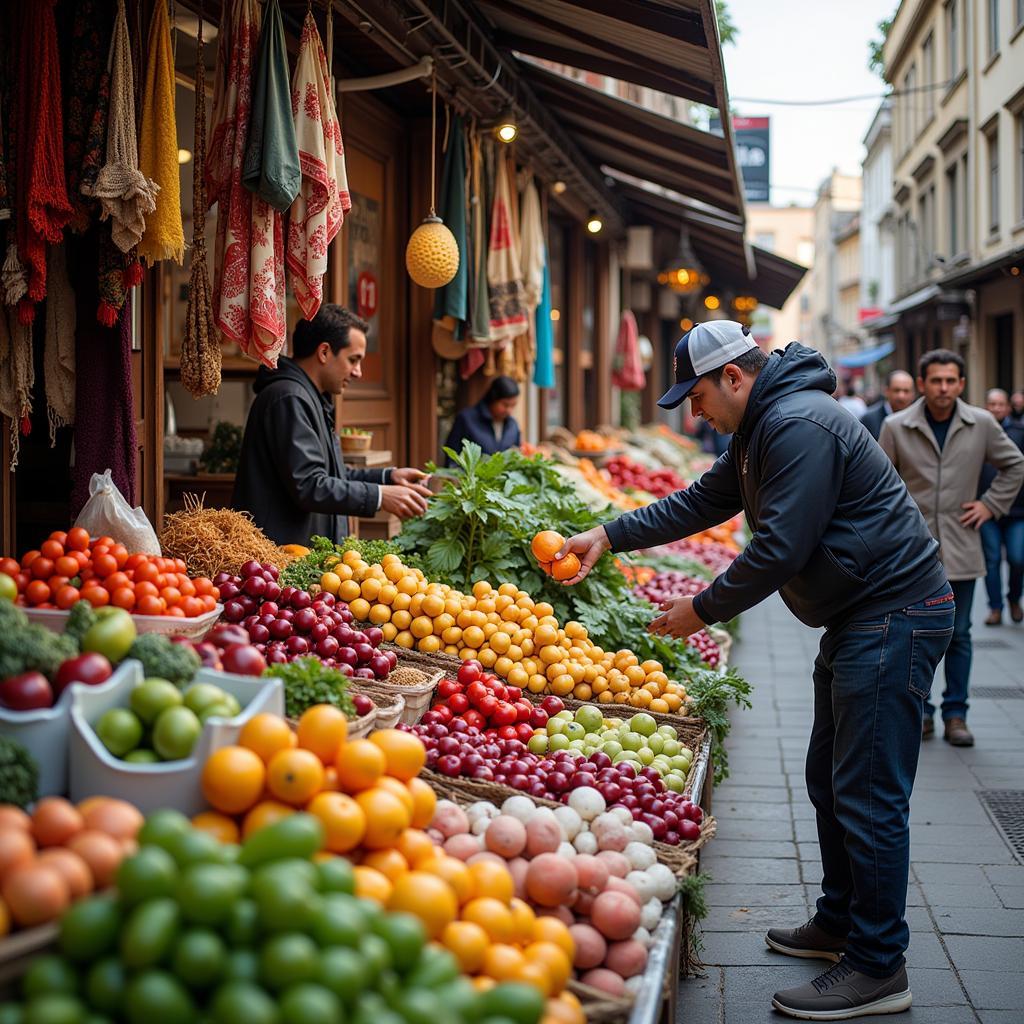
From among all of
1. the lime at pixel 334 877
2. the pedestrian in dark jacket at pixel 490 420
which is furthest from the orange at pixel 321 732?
the pedestrian in dark jacket at pixel 490 420

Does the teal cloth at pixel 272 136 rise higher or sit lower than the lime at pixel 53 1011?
higher

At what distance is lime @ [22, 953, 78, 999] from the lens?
1818mm

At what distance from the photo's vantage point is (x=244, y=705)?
271 cm

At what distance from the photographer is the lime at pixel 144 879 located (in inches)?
75.0

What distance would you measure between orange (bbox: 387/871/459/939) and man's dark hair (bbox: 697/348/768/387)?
81.2 inches

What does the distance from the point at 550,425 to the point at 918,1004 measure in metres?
10.5

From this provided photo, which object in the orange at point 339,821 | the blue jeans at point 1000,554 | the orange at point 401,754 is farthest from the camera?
the blue jeans at point 1000,554

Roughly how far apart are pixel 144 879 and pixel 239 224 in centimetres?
309

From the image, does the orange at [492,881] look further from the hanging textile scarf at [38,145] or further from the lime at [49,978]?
the hanging textile scarf at [38,145]

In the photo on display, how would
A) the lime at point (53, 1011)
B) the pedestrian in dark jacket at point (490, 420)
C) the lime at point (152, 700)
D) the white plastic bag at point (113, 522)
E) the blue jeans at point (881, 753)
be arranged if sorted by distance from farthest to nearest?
the pedestrian in dark jacket at point (490, 420), the white plastic bag at point (113, 522), the blue jeans at point (881, 753), the lime at point (152, 700), the lime at point (53, 1011)

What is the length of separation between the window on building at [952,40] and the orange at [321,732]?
26.1m

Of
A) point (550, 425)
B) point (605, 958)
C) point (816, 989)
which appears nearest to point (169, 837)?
point (605, 958)

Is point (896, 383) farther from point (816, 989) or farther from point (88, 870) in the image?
point (88, 870)

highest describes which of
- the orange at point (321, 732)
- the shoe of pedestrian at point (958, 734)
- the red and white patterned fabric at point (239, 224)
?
the red and white patterned fabric at point (239, 224)
